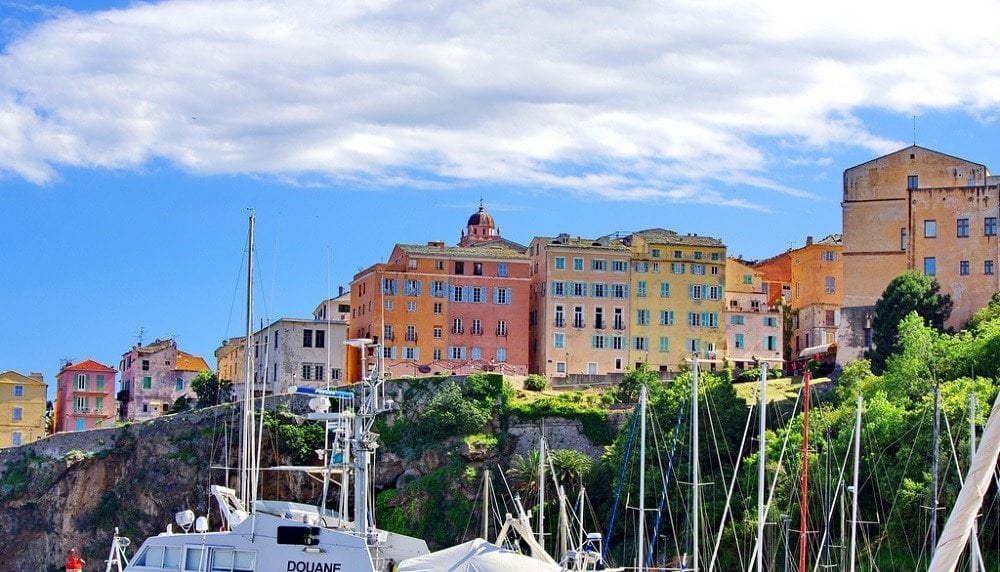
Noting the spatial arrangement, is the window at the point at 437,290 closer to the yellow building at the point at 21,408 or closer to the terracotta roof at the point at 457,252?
the terracotta roof at the point at 457,252

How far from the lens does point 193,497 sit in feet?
273

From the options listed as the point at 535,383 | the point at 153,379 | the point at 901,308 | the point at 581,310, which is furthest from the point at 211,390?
the point at 901,308

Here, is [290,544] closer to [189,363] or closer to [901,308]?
[901,308]

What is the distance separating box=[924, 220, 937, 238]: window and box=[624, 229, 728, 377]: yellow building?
12.2 metres

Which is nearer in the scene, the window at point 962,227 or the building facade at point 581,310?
the window at point 962,227

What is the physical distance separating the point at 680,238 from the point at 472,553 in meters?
61.7

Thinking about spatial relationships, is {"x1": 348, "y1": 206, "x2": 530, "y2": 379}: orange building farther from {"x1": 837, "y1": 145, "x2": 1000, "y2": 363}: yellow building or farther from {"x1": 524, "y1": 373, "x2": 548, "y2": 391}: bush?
{"x1": 837, "y1": 145, "x2": 1000, "y2": 363}: yellow building

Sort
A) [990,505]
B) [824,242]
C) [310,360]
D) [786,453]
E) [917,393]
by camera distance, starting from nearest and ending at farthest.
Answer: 1. [990,505]
2. [786,453]
3. [917,393]
4. [310,360]
5. [824,242]

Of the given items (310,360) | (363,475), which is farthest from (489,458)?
(363,475)

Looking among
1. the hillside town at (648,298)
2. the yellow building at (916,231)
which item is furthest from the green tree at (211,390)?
the yellow building at (916,231)

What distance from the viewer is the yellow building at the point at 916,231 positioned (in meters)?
86.0

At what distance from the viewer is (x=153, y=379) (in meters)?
118

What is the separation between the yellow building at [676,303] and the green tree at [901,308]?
11.7 meters

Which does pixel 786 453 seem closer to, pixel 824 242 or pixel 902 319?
pixel 902 319
